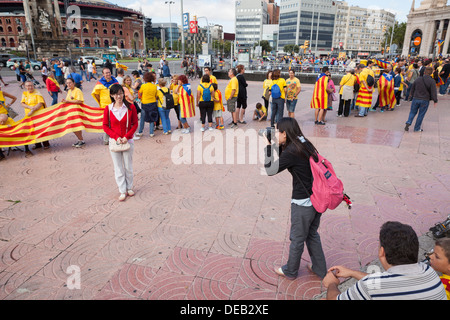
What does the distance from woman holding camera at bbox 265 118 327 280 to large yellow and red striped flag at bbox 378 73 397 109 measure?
10.6 meters

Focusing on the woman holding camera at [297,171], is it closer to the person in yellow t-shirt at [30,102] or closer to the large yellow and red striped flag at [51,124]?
the large yellow and red striped flag at [51,124]

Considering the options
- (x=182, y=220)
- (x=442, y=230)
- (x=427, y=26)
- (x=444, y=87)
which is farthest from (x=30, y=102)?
(x=427, y=26)

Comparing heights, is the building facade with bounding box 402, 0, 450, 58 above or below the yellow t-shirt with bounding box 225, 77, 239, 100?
above

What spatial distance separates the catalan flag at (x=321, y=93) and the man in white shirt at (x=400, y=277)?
8.23m

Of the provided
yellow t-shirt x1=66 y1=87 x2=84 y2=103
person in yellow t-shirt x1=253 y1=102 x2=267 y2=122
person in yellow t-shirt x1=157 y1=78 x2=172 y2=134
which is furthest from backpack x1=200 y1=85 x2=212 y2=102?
yellow t-shirt x1=66 y1=87 x2=84 y2=103

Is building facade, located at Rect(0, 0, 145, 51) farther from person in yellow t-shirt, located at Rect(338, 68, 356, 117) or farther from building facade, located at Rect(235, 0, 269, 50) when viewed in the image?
person in yellow t-shirt, located at Rect(338, 68, 356, 117)

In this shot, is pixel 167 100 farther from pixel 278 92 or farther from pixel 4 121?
pixel 4 121

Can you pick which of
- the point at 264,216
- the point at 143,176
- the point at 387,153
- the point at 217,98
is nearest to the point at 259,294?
the point at 264,216

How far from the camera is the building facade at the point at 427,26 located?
71500 millimetres

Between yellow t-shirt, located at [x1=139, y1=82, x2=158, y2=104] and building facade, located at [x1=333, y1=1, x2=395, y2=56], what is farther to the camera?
building facade, located at [x1=333, y1=1, x2=395, y2=56]

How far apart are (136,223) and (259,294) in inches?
84.3

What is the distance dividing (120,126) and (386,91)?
11146 mm

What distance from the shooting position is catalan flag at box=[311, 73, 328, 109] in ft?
30.7

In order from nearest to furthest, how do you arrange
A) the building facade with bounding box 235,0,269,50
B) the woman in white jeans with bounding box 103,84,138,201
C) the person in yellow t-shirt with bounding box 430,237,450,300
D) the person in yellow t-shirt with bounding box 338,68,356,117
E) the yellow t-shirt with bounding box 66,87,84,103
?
the person in yellow t-shirt with bounding box 430,237,450,300, the woman in white jeans with bounding box 103,84,138,201, the yellow t-shirt with bounding box 66,87,84,103, the person in yellow t-shirt with bounding box 338,68,356,117, the building facade with bounding box 235,0,269,50
